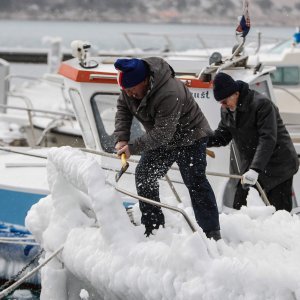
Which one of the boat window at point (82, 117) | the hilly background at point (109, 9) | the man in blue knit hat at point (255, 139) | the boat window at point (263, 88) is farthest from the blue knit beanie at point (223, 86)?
the hilly background at point (109, 9)

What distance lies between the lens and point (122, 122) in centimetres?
636

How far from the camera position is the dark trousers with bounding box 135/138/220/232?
242 inches

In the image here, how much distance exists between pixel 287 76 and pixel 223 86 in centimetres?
601

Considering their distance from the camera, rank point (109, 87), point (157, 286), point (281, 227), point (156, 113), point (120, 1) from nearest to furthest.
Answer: point (157, 286), point (156, 113), point (281, 227), point (109, 87), point (120, 1)

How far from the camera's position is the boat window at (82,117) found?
8.79 meters

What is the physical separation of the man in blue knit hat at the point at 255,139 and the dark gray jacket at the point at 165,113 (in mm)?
823

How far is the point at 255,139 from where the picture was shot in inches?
285

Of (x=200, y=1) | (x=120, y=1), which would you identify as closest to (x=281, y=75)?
(x=200, y=1)

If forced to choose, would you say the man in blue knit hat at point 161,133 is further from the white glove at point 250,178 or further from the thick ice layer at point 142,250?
the white glove at point 250,178

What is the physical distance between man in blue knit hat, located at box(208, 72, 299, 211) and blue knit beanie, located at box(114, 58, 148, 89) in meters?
1.12

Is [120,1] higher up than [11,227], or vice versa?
[11,227]

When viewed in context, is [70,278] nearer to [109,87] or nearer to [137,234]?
[137,234]

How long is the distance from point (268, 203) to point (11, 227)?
2.95 m

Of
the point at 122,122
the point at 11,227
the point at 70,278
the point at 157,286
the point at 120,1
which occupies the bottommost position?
the point at 120,1
